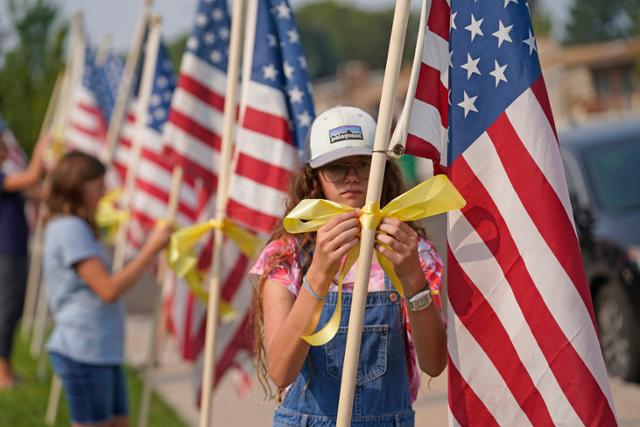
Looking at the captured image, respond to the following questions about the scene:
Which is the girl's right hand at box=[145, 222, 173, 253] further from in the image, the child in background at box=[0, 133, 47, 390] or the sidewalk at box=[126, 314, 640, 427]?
the child in background at box=[0, 133, 47, 390]

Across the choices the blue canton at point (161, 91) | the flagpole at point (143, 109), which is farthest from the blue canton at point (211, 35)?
the blue canton at point (161, 91)

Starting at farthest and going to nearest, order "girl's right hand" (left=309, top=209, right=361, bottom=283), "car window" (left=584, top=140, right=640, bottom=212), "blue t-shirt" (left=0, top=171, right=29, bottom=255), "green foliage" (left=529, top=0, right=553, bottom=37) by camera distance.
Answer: "green foliage" (left=529, top=0, right=553, bottom=37) < "blue t-shirt" (left=0, top=171, right=29, bottom=255) < "car window" (left=584, top=140, right=640, bottom=212) < "girl's right hand" (left=309, top=209, right=361, bottom=283)

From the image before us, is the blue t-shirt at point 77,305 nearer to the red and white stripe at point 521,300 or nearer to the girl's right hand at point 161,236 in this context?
the girl's right hand at point 161,236

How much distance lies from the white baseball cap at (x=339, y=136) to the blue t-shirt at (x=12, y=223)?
6.06m

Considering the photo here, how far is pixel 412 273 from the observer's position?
308 centimetres

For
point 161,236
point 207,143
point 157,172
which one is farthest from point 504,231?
point 157,172

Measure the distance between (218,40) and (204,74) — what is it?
0.22m

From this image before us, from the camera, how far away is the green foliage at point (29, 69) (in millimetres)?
21500

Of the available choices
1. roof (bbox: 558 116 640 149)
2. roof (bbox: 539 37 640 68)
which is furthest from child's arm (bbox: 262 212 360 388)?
roof (bbox: 539 37 640 68)

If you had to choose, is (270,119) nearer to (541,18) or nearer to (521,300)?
(521,300)

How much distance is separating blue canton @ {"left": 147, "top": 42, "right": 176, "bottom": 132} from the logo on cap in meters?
5.10

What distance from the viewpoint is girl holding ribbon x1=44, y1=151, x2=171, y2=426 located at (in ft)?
17.8

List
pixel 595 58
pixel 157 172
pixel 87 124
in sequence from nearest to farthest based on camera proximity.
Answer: pixel 157 172 < pixel 87 124 < pixel 595 58

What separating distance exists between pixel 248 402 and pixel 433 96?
5808 millimetres
